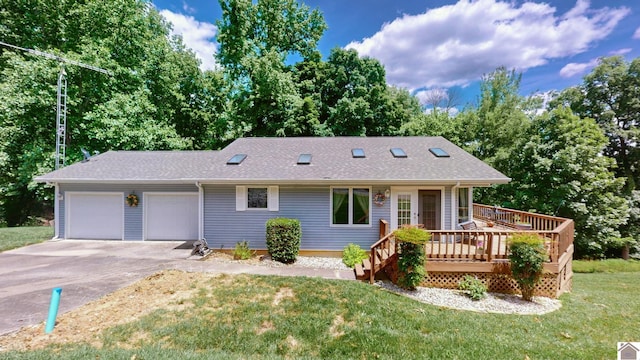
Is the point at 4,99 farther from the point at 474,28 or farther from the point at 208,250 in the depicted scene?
the point at 474,28

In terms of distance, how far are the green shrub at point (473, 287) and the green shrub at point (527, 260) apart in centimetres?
82

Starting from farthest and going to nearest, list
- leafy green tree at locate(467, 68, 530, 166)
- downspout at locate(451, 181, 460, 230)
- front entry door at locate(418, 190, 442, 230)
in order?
leafy green tree at locate(467, 68, 530, 166) < front entry door at locate(418, 190, 442, 230) < downspout at locate(451, 181, 460, 230)

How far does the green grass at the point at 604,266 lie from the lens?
39.2ft

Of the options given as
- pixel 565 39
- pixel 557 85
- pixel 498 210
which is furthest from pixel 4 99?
pixel 557 85

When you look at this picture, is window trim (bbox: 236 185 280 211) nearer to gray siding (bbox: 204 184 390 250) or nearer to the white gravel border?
gray siding (bbox: 204 184 390 250)

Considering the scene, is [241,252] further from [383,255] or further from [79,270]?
[383,255]

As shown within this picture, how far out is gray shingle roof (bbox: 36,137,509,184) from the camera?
8539 millimetres

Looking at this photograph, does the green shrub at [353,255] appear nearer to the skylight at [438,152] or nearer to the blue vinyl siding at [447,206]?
the blue vinyl siding at [447,206]

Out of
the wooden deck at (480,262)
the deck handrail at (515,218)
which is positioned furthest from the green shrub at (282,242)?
the deck handrail at (515,218)

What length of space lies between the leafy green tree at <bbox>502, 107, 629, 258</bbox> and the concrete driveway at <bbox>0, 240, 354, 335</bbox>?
13.4 meters

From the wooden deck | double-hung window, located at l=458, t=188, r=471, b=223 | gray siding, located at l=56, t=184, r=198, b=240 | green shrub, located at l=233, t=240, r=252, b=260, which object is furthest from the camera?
gray siding, located at l=56, t=184, r=198, b=240

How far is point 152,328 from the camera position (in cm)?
400

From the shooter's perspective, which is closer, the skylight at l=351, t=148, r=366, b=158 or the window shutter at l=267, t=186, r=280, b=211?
the window shutter at l=267, t=186, r=280, b=211

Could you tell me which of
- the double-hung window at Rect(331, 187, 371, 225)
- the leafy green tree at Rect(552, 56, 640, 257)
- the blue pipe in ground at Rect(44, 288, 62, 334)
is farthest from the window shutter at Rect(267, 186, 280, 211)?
the leafy green tree at Rect(552, 56, 640, 257)
